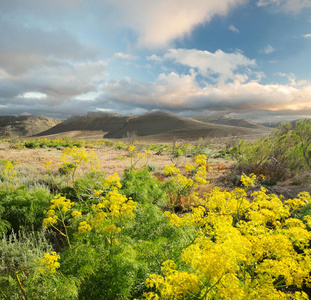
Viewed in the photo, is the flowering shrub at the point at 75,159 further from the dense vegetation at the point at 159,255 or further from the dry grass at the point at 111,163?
the dry grass at the point at 111,163

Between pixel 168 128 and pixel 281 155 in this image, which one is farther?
pixel 168 128

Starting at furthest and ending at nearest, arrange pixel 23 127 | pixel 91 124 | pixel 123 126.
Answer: pixel 23 127
pixel 91 124
pixel 123 126

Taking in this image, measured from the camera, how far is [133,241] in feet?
11.4

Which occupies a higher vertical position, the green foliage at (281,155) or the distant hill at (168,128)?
the distant hill at (168,128)

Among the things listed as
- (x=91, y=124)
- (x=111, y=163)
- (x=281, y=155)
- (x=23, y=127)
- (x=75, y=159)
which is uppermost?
(x=23, y=127)

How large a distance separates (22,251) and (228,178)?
1044 centimetres

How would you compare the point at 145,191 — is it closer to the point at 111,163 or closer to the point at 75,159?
the point at 75,159

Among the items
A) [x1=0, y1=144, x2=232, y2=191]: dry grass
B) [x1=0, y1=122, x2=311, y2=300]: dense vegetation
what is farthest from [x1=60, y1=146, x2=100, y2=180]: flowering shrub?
[x1=0, y1=144, x2=232, y2=191]: dry grass

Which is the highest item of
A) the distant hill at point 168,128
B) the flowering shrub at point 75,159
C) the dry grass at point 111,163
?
the distant hill at point 168,128

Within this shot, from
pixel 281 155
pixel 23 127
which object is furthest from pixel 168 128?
pixel 23 127

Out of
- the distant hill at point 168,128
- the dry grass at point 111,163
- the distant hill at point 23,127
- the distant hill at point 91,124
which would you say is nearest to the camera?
the dry grass at point 111,163

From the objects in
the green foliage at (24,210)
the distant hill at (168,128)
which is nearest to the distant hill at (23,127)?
the distant hill at (168,128)

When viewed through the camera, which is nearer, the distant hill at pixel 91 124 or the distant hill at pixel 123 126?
the distant hill at pixel 123 126

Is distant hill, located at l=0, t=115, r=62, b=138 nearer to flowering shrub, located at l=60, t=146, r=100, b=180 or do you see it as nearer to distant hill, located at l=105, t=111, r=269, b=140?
distant hill, located at l=105, t=111, r=269, b=140
